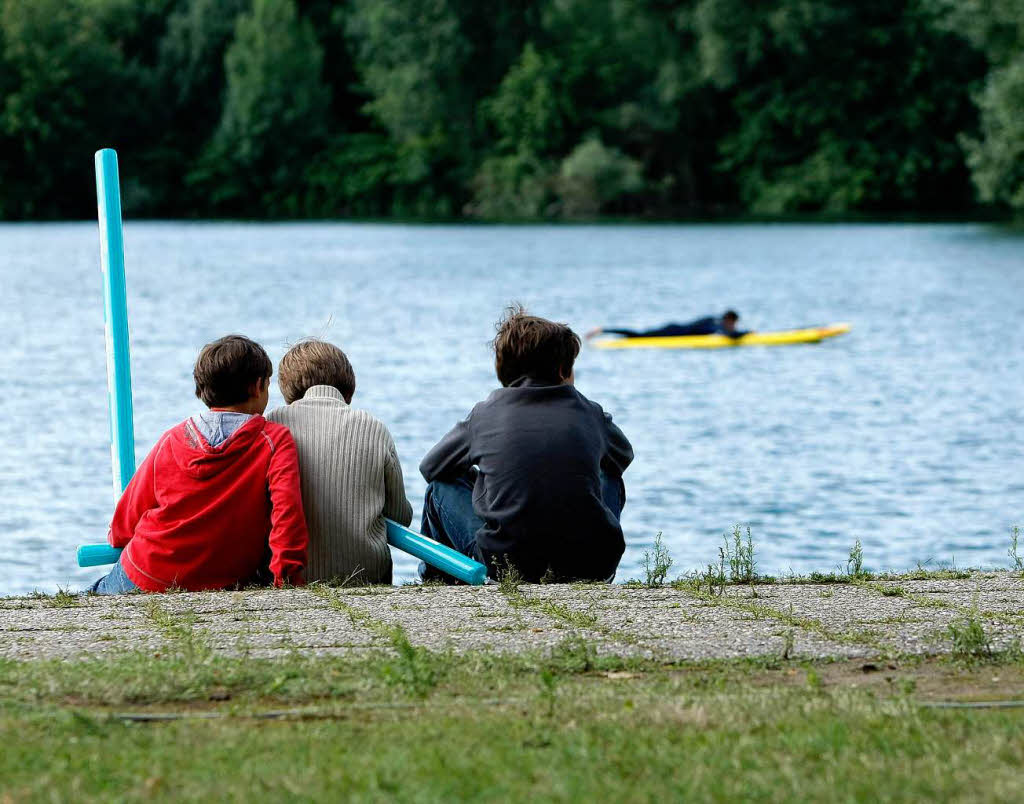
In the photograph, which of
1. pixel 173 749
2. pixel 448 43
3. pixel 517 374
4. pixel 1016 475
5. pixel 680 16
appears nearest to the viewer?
pixel 173 749

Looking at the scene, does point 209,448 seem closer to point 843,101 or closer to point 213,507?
point 213,507

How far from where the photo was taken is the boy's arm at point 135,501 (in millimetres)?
5578

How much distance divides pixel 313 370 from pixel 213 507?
2.39ft

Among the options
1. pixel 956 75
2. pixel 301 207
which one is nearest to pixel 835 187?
pixel 956 75

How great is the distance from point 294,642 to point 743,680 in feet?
4.15

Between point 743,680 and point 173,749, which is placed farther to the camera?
point 743,680

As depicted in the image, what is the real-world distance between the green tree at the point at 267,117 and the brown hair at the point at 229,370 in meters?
68.8

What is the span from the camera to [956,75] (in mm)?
64000

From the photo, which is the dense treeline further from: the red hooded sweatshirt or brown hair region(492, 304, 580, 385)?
the red hooded sweatshirt

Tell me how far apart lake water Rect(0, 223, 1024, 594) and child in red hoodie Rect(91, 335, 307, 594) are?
1.45 m

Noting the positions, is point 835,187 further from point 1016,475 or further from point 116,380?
point 116,380

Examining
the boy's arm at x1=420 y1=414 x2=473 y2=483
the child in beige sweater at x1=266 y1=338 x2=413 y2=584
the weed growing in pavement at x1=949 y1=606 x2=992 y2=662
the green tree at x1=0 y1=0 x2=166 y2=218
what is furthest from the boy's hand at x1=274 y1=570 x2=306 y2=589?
the green tree at x1=0 y1=0 x2=166 y2=218

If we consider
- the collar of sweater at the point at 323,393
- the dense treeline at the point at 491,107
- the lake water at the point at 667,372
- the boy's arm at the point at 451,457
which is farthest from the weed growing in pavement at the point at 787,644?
the dense treeline at the point at 491,107

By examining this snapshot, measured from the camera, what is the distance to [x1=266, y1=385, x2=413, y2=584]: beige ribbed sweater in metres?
5.73
